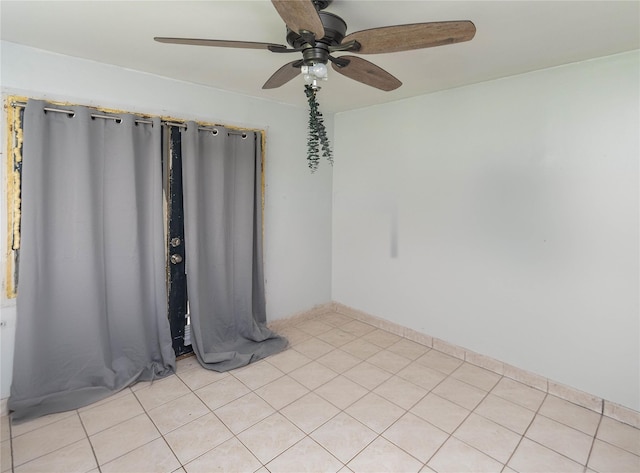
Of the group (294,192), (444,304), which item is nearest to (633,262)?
(444,304)

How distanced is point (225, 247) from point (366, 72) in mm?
1845

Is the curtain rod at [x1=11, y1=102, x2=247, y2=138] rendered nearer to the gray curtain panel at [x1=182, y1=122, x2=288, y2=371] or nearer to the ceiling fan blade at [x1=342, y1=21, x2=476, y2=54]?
the gray curtain panel at [x1=182, y1=122, x2=288, y2=371]

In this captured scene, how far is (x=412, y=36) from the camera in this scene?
1.31 m

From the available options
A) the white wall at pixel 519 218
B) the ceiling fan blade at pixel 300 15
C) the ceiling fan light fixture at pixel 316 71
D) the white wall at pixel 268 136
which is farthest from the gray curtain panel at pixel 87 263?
the white wall at pixel 519 218

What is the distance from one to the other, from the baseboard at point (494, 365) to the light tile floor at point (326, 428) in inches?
2.6

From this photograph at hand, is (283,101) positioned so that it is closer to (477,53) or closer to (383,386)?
(477,53)

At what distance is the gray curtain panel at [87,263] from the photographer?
2082 mm

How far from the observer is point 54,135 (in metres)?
2.13

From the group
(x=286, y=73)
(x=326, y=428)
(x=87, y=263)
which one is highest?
(x=286, y=73)

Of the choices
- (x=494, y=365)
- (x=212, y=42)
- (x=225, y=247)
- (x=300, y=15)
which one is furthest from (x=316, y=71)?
(x=494, y=365)

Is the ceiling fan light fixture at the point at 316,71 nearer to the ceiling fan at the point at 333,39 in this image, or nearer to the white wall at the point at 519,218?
the ceiling fan at the point at 333,39

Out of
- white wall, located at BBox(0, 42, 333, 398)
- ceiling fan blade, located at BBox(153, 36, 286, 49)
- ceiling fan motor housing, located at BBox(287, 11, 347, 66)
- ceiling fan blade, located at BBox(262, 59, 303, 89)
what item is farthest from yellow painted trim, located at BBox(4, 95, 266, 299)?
ceiling fan motor housing, located at BBox(287, 11, 347, 66)

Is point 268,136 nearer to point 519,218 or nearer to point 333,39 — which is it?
point 333,39

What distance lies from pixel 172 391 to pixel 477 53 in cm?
296
